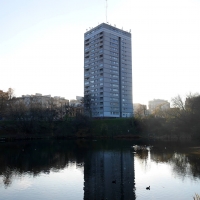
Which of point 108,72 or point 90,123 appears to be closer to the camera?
point 90,123

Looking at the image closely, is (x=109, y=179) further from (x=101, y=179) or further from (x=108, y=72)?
(x=108, y=72)

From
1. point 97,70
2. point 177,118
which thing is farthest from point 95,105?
point 177,118

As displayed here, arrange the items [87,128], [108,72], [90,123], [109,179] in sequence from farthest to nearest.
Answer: [108,72] < [90,123] < [87,128] < [109,179]

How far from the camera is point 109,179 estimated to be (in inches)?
1048

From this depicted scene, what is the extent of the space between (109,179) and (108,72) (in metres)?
99.9

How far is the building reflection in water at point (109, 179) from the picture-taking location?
2118 centimetres

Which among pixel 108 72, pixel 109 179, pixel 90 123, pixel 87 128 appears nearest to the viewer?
pixel 109 179

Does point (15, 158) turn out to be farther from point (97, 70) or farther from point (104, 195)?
A: point (97, 70)

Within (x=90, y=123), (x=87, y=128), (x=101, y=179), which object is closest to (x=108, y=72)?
(x=90, y=123)

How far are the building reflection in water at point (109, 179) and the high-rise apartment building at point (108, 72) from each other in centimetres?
8409

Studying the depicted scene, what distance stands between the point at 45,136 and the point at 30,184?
66.2 m

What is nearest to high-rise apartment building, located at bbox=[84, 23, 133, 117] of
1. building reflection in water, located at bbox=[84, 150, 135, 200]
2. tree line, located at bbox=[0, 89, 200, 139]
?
tree line, located at bbox=[0, 89, 200, 139]

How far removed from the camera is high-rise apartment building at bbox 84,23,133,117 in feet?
401

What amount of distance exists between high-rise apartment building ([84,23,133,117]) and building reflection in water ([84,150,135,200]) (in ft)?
276
